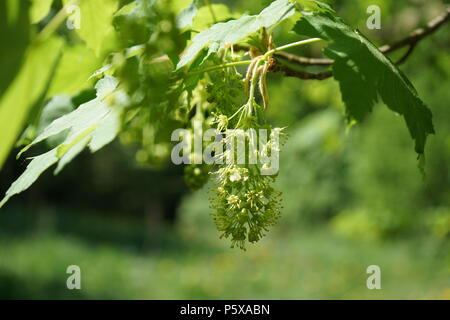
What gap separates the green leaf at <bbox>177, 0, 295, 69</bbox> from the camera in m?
0.84

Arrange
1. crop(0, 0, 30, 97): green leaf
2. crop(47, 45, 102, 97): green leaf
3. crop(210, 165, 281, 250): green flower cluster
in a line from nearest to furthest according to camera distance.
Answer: crop(0, 0, 30, 97): green leaf, crop(210, 165, 281, 250): green flower cluster, crop(47, 45, 102, 97): green leaf

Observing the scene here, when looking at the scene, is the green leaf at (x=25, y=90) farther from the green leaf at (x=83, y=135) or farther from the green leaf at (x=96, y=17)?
the green leaf at (x=96, y=17)

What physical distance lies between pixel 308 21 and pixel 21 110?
0.54 m

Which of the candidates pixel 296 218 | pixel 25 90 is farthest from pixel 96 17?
pixel 296 218

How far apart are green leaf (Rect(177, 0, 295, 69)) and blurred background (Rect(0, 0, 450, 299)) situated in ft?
1.40

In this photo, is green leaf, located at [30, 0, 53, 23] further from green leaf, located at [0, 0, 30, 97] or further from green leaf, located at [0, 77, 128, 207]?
green leaf, located at [0, 0, 30, 97]

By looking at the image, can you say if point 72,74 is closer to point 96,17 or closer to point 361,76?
point 96,17

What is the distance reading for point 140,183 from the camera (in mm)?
17547

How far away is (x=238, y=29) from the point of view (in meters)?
0.88

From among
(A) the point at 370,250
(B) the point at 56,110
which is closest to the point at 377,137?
(A) the point at 370,250

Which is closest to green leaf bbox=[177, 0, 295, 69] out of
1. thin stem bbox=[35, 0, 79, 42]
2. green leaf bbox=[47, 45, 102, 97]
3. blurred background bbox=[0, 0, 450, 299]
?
thin stem bbox=[35, 0, 79, 42]

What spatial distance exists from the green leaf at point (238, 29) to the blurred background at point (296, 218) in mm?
427

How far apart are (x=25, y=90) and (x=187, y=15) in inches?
18.9

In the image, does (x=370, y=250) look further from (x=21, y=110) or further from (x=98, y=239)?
(x=21, y=110)
